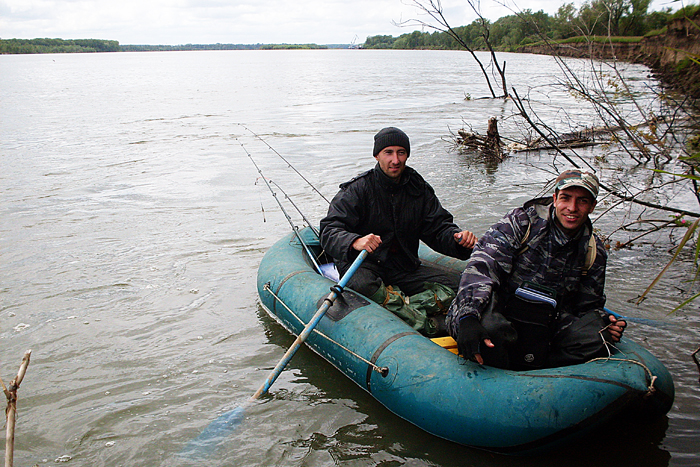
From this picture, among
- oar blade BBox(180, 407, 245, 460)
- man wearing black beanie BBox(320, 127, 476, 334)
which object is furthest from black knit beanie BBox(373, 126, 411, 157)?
oar blade BBox(180, 407, 245, 460)

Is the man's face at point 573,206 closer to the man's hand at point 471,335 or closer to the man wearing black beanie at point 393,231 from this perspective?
the man's hand at point 471,335

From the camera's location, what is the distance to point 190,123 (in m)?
19.3

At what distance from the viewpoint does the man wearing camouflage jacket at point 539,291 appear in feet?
10.8

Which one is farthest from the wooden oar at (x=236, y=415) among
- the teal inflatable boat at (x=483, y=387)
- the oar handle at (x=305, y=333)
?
the teal inflatable boat at (x=483, y=387)

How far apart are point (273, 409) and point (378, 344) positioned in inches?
36.9

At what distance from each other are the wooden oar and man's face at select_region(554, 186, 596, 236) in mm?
1374

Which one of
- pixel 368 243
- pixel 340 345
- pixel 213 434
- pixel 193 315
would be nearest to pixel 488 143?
pixel 193 315

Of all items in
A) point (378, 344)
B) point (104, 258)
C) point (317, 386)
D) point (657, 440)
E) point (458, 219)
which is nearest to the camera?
point (657, 440)

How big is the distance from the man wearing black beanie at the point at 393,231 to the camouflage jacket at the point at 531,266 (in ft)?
2.75

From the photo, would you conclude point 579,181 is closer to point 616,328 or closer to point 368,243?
point 616,328

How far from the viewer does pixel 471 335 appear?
3250 mm

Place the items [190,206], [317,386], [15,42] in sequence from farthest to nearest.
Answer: [15,42]
[190,206]
[317,386]

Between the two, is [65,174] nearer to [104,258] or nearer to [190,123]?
[104,258]

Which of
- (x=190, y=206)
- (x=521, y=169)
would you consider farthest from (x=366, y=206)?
(x=521, y=169)
